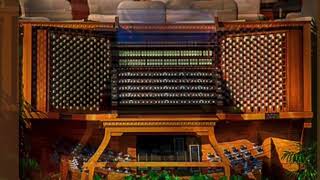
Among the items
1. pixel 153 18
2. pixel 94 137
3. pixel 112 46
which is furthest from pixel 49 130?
pixel 153 18

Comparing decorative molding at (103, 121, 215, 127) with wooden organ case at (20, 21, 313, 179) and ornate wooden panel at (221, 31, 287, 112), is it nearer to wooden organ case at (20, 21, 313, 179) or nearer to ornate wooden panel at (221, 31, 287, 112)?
wooden organ case at (20, 21, 313, 179)

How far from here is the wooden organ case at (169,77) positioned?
11.1ft

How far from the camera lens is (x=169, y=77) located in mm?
3432

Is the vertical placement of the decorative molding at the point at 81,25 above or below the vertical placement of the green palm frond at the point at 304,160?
above

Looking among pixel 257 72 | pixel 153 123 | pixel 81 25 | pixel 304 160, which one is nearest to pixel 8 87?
pixel 81 25

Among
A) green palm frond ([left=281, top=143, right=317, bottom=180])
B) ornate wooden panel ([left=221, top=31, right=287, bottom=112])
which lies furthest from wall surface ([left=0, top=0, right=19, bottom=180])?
green palm frond ([left=281, top=143, right=317, bottom=180])

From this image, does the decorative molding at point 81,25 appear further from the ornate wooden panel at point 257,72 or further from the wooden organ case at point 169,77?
the ornate wooden panel at point 257,72

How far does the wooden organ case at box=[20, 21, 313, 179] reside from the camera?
338 cm

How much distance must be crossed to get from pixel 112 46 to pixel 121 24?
0.12 m

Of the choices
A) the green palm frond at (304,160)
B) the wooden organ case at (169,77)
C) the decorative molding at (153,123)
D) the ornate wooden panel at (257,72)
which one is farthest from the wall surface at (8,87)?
the green palm frond at (304,160)

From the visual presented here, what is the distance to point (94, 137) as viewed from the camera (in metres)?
3.41

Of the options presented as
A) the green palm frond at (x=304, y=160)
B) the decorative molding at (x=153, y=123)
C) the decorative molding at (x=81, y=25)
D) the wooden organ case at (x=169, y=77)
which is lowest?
the green palm frond at (x=304, y=160)

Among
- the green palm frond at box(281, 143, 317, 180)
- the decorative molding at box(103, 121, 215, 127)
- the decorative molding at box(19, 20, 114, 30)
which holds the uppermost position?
the decorative molding at box(19, 20, 114, 30)

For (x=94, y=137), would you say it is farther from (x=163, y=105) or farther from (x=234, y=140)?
(x=234, y=140)
